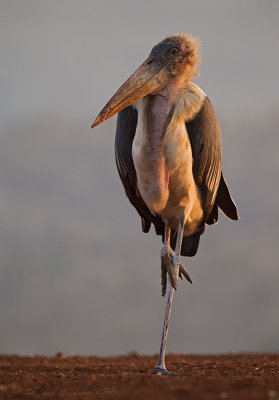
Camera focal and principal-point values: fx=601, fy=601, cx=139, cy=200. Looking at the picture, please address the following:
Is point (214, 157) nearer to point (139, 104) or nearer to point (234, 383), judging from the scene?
point (139, 104)

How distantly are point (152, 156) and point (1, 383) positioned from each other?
3.16 metres

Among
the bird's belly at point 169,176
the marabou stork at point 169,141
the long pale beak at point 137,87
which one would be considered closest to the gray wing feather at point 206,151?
the marabou stork at point 169,141

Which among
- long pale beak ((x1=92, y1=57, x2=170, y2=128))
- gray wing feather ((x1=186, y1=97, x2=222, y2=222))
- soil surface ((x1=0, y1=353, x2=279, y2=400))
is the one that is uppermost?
long pale beak ((x1=92, y1=57, x2=170, y2=128))

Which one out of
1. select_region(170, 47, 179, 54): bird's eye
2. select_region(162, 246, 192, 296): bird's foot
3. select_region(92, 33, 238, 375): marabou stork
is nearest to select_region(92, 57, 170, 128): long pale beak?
select_region(92, 33, 238, 375): marabou stork

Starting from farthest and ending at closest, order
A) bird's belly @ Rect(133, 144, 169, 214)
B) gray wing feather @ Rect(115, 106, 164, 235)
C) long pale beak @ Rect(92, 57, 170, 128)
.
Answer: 1. gray wing feather @ Rect(115, 106, 164, 235)
2. bird's belly @ Rect(133, 144, 169, 214)
3. long pale beak @ Rect(92, 57, 170, 128)

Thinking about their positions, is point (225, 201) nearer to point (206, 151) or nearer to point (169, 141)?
point (206, 151)

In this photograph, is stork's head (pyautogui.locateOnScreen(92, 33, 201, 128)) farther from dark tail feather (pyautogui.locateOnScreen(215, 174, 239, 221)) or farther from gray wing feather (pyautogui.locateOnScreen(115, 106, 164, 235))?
dark tail feather (pyautogui.locateOnScreen(215, 174, 239, 221))

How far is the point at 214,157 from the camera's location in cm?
802

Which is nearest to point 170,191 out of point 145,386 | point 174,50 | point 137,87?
point 137,87

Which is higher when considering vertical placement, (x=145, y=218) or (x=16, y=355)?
(x=145, y=218)

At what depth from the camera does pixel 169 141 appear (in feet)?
24.2

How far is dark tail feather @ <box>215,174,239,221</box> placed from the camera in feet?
29.0

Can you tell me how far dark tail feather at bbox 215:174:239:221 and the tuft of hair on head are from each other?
5.65 feet

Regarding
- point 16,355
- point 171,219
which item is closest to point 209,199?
point 171,219
